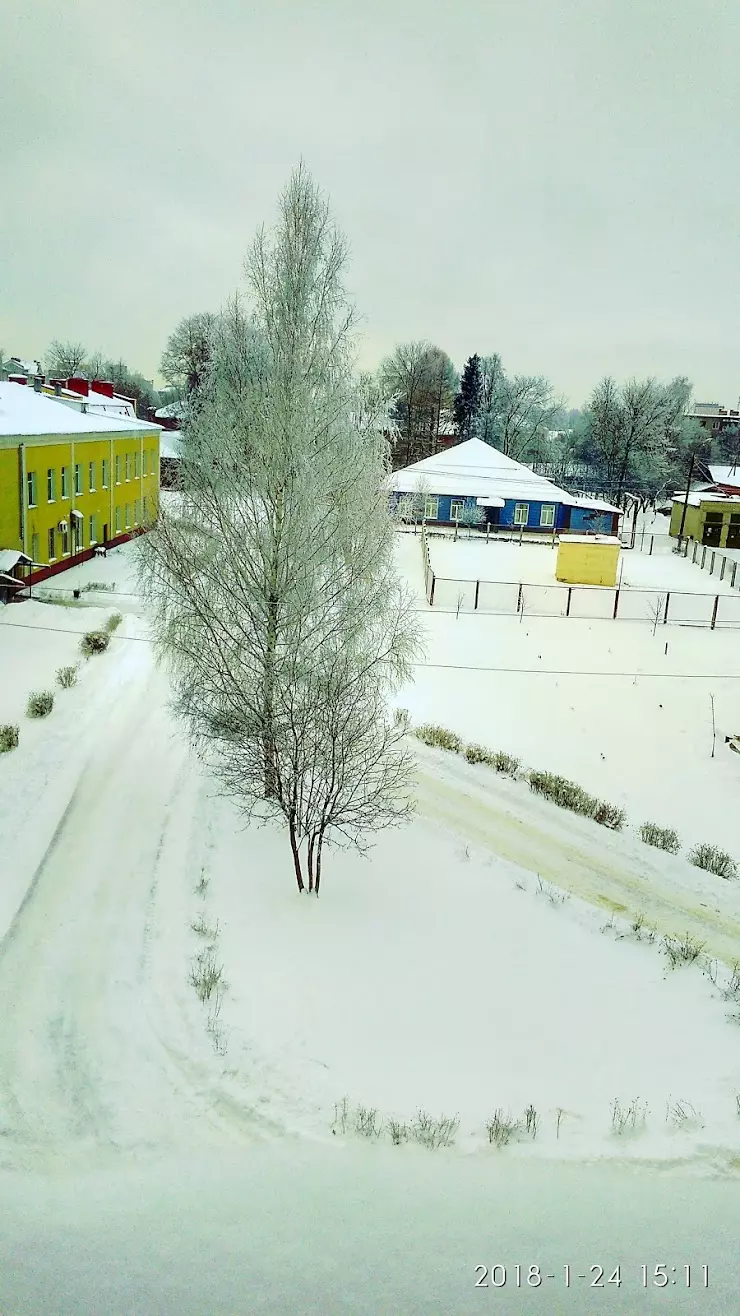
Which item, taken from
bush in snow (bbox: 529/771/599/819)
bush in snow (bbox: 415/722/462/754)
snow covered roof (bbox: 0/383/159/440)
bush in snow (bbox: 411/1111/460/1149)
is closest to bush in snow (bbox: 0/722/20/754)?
bush in snow (bbox: 415/722/462/754)

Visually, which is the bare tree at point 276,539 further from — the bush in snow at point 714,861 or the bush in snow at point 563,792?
the bush in snow at point 714,861

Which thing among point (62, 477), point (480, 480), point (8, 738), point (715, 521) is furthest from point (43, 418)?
point (715, 521)

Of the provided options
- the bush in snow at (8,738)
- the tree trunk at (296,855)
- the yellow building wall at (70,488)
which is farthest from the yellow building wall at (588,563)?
the tree trunk at (296,855)

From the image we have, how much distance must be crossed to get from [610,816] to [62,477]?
22.2 metres

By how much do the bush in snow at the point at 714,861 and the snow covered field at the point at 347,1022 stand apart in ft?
0.68

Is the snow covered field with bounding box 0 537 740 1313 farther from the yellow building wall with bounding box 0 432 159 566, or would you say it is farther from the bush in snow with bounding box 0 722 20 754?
the yellow building wall with bounding box 0 432 159 566

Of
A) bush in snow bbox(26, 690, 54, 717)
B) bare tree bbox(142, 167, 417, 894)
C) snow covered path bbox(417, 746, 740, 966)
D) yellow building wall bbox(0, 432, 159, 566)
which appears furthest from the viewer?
yellow building wall bbox(0, 432, 159, 566)

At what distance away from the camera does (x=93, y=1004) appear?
285 inches

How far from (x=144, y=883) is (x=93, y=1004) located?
2.26m

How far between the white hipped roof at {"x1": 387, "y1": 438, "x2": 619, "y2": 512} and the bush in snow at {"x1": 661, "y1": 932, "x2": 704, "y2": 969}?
113ft

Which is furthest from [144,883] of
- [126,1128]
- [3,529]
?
[3,529]

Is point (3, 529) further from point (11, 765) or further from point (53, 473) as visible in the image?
point (11, 765)

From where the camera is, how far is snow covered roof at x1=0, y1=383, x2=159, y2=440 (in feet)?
80.7

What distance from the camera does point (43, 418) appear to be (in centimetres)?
2723
